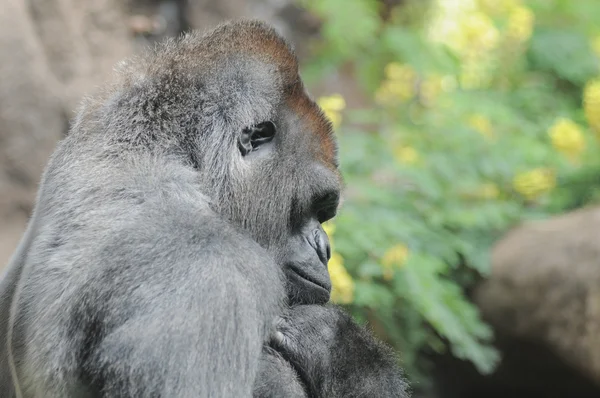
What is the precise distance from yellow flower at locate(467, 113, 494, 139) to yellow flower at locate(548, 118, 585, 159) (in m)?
0.60

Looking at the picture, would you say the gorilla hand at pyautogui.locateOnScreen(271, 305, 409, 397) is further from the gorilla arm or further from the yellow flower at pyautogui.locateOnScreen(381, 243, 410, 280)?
the yellow flower at pyautogui.locateOnScreen(381, 243, 410, 280)

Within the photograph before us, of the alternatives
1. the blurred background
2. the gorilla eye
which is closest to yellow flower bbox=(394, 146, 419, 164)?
the blurred background

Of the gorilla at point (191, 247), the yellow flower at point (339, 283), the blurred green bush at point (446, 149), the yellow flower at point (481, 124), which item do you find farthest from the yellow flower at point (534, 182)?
the gorilla at point (191, 247)

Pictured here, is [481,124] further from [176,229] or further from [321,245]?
[176,229]

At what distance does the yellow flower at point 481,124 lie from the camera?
603cm

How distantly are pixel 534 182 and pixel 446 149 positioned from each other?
2.80 ft

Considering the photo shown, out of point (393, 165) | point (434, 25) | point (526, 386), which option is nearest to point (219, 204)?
point (393, 165)

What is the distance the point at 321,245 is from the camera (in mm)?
2977

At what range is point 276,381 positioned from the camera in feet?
8.09

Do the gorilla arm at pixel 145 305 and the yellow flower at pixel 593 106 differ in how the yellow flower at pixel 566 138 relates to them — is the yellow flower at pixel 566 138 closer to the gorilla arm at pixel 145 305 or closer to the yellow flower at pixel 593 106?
the yellow flower at pixel 593 106

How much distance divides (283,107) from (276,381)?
99cm

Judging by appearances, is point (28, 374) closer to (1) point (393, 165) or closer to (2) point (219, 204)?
(2) point (219, 204)

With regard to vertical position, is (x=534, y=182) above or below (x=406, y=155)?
below

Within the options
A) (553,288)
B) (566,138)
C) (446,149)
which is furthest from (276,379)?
(566,138)
